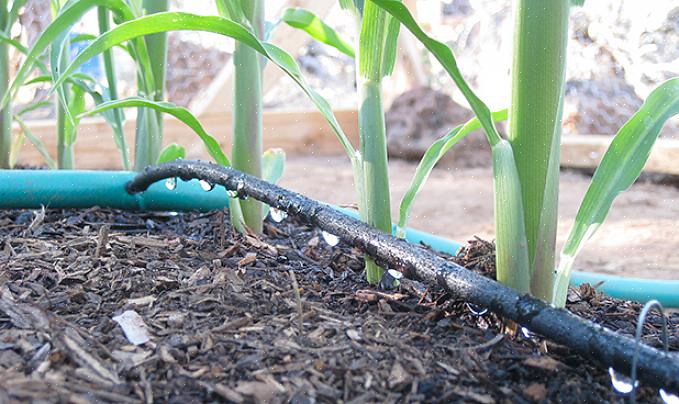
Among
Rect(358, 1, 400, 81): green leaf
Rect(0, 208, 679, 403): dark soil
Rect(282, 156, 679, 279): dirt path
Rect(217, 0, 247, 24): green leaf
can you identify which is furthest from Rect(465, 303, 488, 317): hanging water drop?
Rect(282, 156, 679, 279): dirt path

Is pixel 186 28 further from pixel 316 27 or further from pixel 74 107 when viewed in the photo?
pixel 74 107

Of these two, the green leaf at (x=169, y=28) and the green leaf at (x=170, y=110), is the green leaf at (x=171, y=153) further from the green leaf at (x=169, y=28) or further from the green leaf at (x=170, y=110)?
the green leaf at (x=169, y=28)

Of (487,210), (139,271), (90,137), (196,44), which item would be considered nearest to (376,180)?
(139,271)

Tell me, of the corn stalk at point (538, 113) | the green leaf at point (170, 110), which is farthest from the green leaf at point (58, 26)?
the corn stalk at point (538, 113)

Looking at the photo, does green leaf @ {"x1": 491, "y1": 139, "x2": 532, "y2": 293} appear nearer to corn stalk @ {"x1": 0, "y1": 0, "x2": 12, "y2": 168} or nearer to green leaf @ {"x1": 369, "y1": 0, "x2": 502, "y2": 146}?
green leaf @ {"x1": 369, "y1": 0, "x2": 502, "y2": 146}

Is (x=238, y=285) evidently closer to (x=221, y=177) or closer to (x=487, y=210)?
(x=221, y=177)

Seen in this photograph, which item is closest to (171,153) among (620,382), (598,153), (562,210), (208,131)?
(620,382)

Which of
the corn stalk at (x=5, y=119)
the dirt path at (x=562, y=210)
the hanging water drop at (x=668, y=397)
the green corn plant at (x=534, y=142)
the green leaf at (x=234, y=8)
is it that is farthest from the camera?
the dirt path at (x=562, y=210)
